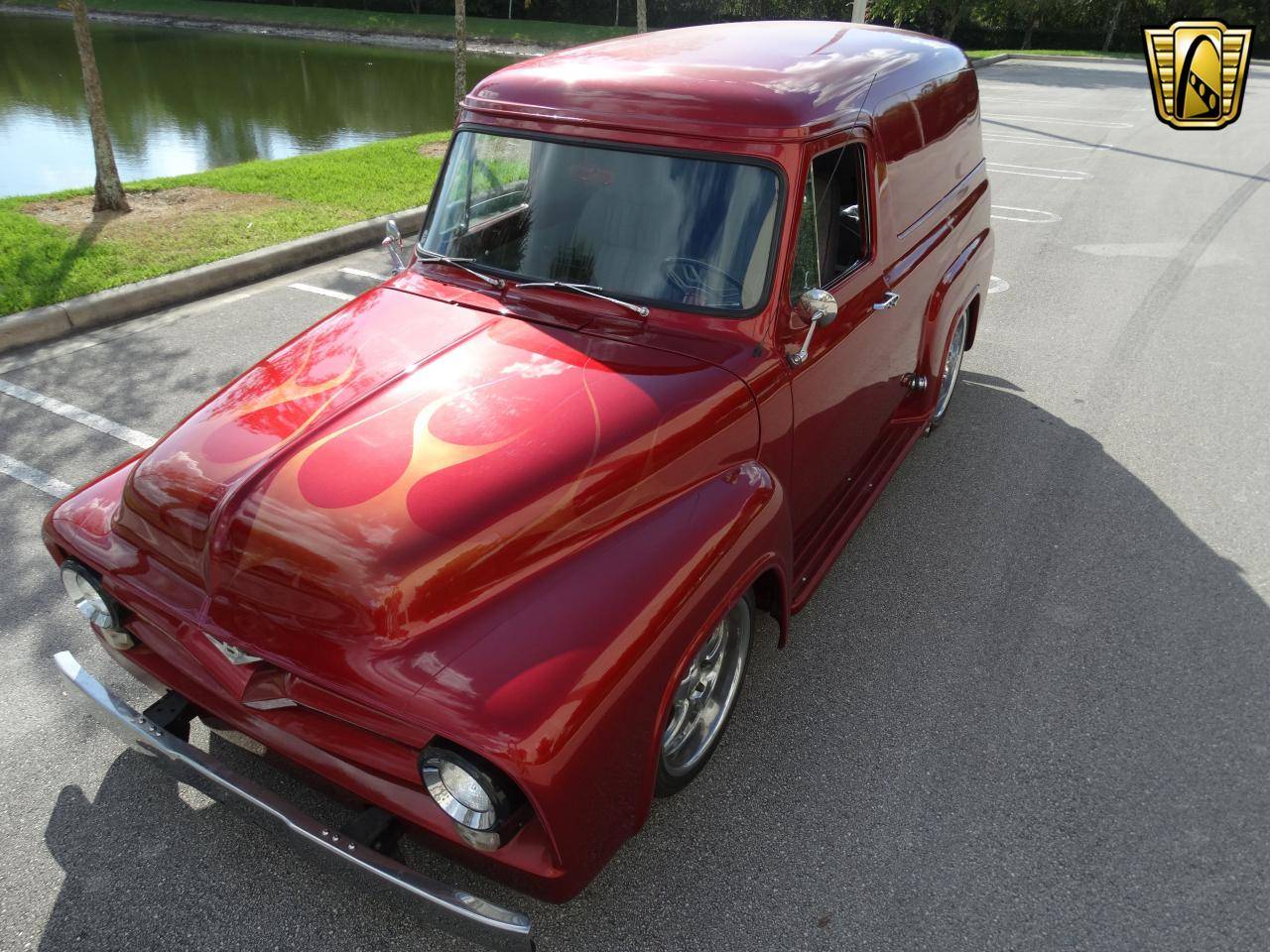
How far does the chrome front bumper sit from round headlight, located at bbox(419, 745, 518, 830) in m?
0.20

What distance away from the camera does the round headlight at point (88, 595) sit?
2.64m

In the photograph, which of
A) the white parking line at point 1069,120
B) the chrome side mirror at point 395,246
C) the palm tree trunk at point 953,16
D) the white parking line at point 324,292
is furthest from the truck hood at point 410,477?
the palm tree trunk at point 953,16

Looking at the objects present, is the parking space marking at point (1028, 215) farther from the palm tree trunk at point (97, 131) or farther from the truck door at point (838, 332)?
the palm tree trunk at point (97, 131)

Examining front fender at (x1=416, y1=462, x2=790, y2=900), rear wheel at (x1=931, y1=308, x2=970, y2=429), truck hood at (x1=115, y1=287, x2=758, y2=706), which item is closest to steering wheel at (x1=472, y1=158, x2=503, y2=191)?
truck hood at (x1=115, y1=287, x2=758, y2=706)

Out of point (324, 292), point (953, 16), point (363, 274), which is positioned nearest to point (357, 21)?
point (953, 16)

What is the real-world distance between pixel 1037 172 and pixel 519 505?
12.0 metres

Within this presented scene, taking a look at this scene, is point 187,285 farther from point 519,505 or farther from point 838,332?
point 519,505

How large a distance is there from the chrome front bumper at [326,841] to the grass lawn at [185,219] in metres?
5.14

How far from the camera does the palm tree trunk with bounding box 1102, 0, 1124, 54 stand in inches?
1324

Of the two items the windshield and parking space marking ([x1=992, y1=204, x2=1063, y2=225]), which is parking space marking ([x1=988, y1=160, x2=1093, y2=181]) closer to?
parking space marking ([x1=992, y1=204, x2=1063, y2=225])

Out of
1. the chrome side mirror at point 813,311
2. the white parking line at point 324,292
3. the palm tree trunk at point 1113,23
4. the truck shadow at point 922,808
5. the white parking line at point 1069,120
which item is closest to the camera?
the truck shadow at point 922,808

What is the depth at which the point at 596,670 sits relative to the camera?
2.18 metres

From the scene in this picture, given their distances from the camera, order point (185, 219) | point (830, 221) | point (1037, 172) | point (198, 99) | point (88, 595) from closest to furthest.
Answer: point (88, 595) → point (830, 221) → point (185, 219) → point (1037, 172) → point (198, 99)

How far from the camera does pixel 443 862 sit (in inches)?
109
